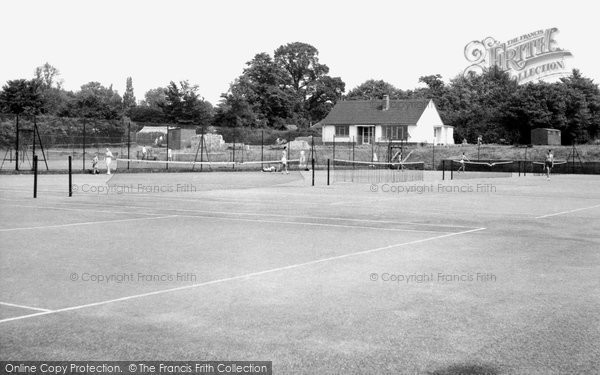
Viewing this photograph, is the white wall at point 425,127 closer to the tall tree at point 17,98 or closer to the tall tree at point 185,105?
the tall tree at point 185,105

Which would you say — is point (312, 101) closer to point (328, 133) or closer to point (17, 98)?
point (328, 133)

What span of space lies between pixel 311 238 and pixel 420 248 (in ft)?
6.62

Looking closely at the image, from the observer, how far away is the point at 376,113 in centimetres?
9112

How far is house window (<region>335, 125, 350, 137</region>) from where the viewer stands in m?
91.3

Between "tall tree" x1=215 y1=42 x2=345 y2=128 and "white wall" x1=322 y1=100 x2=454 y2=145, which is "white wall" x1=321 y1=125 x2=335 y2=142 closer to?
"white wall" x1=322 y1=100 x2=454 y2=145

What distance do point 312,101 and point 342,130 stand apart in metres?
34.9

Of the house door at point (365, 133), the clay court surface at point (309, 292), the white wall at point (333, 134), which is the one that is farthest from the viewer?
the white wall at point (333, 134)

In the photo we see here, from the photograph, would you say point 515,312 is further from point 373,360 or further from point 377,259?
point 377,259

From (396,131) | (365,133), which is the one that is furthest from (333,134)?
(396,131)

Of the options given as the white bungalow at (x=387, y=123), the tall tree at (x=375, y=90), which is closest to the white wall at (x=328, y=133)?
the white bungalow at (x=387, y=123)

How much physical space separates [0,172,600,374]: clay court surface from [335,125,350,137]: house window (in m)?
76.4

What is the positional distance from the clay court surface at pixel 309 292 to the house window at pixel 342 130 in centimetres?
Result: 7637

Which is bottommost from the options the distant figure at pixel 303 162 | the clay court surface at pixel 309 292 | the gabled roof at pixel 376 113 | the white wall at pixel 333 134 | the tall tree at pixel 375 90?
the clay court surface at pixel 309 292

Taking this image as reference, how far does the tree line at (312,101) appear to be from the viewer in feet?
252
